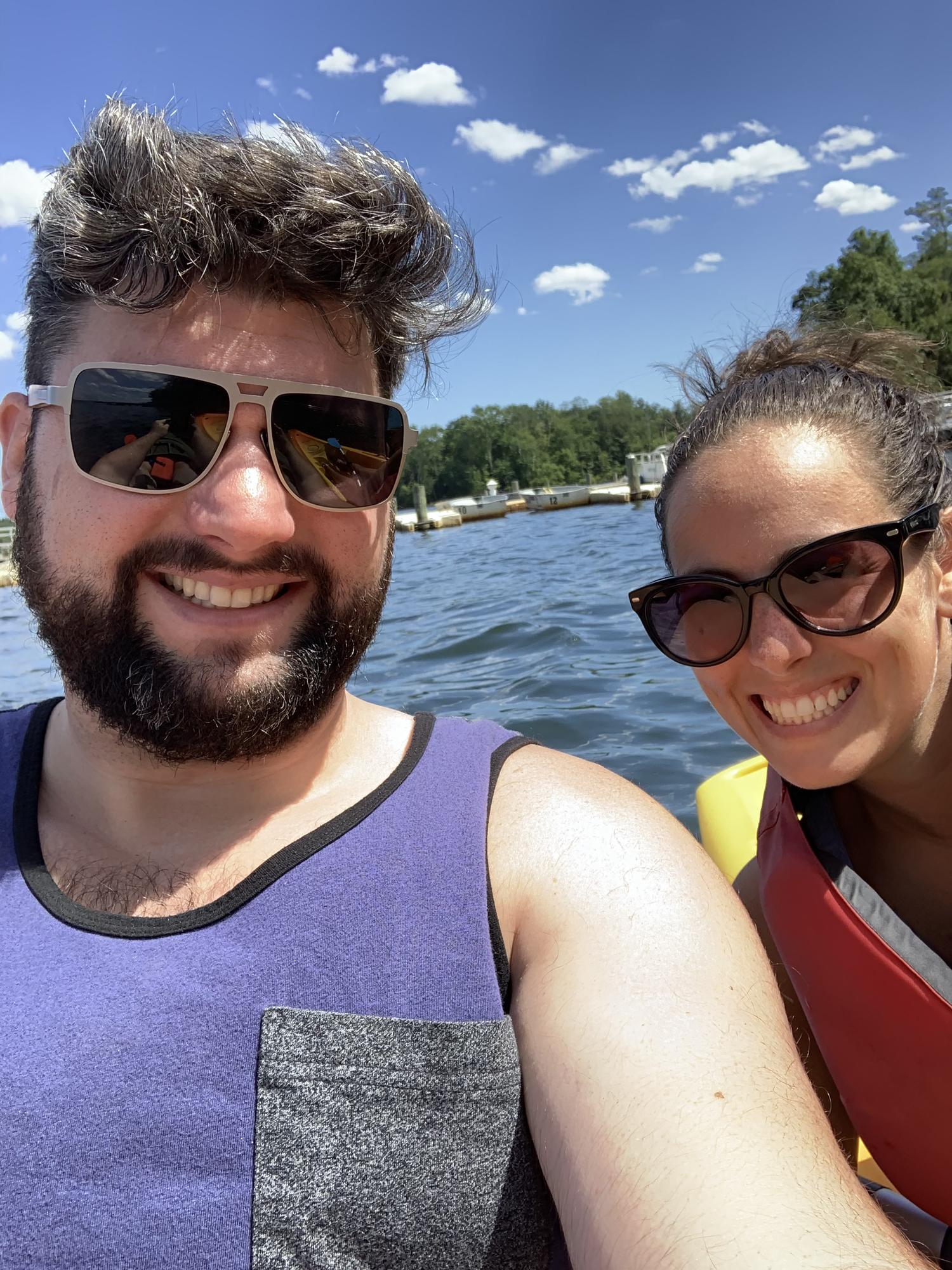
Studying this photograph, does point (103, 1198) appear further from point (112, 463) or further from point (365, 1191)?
point (112, 463)

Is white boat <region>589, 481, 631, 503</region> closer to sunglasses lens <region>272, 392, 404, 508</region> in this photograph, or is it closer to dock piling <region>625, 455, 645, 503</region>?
dock piling <region>625, 455, 645, 503</region>

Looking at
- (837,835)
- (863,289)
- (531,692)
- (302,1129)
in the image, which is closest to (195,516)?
(302,1129)

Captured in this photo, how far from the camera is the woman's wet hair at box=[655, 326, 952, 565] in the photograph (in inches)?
65.3

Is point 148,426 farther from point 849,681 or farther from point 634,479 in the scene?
point 634,479

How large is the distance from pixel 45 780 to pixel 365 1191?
93 cm

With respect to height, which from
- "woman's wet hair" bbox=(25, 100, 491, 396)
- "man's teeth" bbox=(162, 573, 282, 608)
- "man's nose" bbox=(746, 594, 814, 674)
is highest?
"woman's wet hair" bbox=(25, 100, 491, 396)

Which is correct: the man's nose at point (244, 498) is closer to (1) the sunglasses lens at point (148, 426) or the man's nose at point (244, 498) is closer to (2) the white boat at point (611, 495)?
(1) the sunglasses lens at point (148, 426)

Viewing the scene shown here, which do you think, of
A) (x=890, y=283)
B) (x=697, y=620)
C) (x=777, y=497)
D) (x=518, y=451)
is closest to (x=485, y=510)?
(x=890, y=283)

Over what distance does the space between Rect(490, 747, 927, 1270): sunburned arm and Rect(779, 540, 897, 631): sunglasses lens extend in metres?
0.50

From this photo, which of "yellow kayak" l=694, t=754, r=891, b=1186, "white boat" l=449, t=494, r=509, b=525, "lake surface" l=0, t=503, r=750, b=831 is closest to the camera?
"yellow kayak" l=694, t=754, r=891, b=1186

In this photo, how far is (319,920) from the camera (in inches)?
48.7

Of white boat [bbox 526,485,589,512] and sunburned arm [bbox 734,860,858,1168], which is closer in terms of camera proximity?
sunburned arm [bbox 734,860,858,1168]

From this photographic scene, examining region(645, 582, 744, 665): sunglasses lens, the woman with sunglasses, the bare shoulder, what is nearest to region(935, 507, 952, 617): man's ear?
the woman with sunglasses

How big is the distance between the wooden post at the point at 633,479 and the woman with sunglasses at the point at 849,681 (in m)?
35.9
